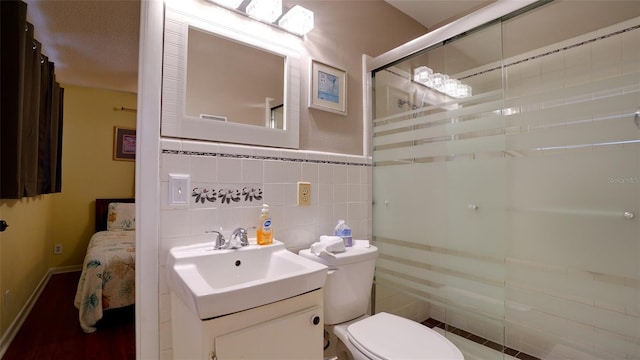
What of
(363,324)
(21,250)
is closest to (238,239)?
(363,324)

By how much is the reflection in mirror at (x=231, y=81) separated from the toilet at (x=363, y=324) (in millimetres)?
749

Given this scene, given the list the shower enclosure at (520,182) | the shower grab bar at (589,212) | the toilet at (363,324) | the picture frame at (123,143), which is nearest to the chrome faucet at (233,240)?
the toilet at (363,324)

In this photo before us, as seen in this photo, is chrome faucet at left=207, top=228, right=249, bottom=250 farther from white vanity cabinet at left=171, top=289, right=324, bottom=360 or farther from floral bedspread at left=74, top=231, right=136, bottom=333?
floral bedspread at left=74, top=231, right=136, bottom=333

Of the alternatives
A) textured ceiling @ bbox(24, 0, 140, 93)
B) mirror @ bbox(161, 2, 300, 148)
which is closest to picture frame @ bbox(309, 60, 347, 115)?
mirror @ bbox(161, 2, 300, 148)

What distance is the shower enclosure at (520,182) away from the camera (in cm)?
130

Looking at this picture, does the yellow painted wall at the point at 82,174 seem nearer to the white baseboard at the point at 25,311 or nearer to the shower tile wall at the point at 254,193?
the white baseboard at the point at 25,311

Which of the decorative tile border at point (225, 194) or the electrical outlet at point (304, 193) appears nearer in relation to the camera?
the decorative tile border at point (225, 194)

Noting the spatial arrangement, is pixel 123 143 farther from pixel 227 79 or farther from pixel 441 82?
pixel 441 82

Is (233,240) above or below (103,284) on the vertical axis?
above

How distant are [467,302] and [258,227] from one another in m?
1.13

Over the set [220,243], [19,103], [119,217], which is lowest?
[119,217]

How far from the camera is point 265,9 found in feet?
4.50

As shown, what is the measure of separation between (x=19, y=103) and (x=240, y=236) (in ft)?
5.33

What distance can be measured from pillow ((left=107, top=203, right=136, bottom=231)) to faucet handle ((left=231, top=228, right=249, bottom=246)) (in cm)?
290
